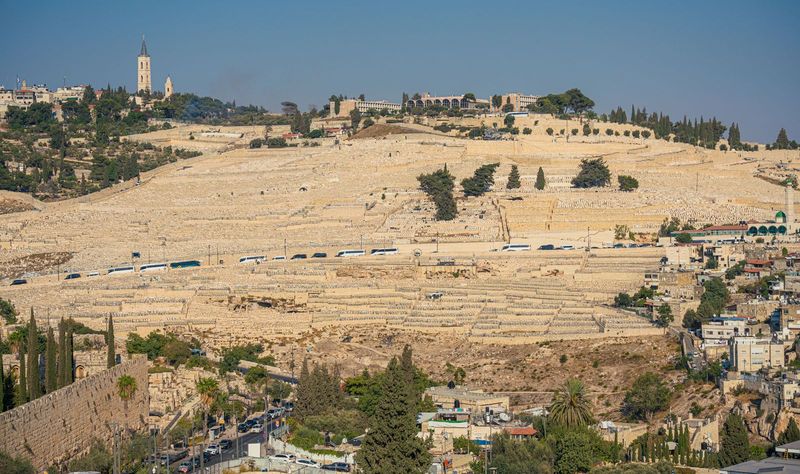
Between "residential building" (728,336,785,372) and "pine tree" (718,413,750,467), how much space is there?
21.0 feet

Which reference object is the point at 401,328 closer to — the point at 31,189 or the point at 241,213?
the point at 241,213

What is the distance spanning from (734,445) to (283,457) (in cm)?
926

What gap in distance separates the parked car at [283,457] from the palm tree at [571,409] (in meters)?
6.69

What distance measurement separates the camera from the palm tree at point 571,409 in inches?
1554

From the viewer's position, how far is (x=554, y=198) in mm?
76938

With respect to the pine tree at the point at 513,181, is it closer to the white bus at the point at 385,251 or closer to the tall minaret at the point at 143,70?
the white bus at the point at 385,251

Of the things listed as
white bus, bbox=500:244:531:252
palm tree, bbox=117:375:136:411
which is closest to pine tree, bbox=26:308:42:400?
palm tree, bbox=117:375:136:411

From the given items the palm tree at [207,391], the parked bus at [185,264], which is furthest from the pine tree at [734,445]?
the parked bus at [185,264]

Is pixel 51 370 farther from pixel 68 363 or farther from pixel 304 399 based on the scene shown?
pixel 304 399

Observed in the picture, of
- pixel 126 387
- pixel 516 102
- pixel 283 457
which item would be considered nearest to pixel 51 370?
pixel 126 387

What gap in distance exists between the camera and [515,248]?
66562 millimetres

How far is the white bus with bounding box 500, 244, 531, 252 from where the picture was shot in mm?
66125

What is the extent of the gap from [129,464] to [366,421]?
624 centimetres

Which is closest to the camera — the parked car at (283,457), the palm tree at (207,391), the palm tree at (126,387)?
the parked car at (283,457)
